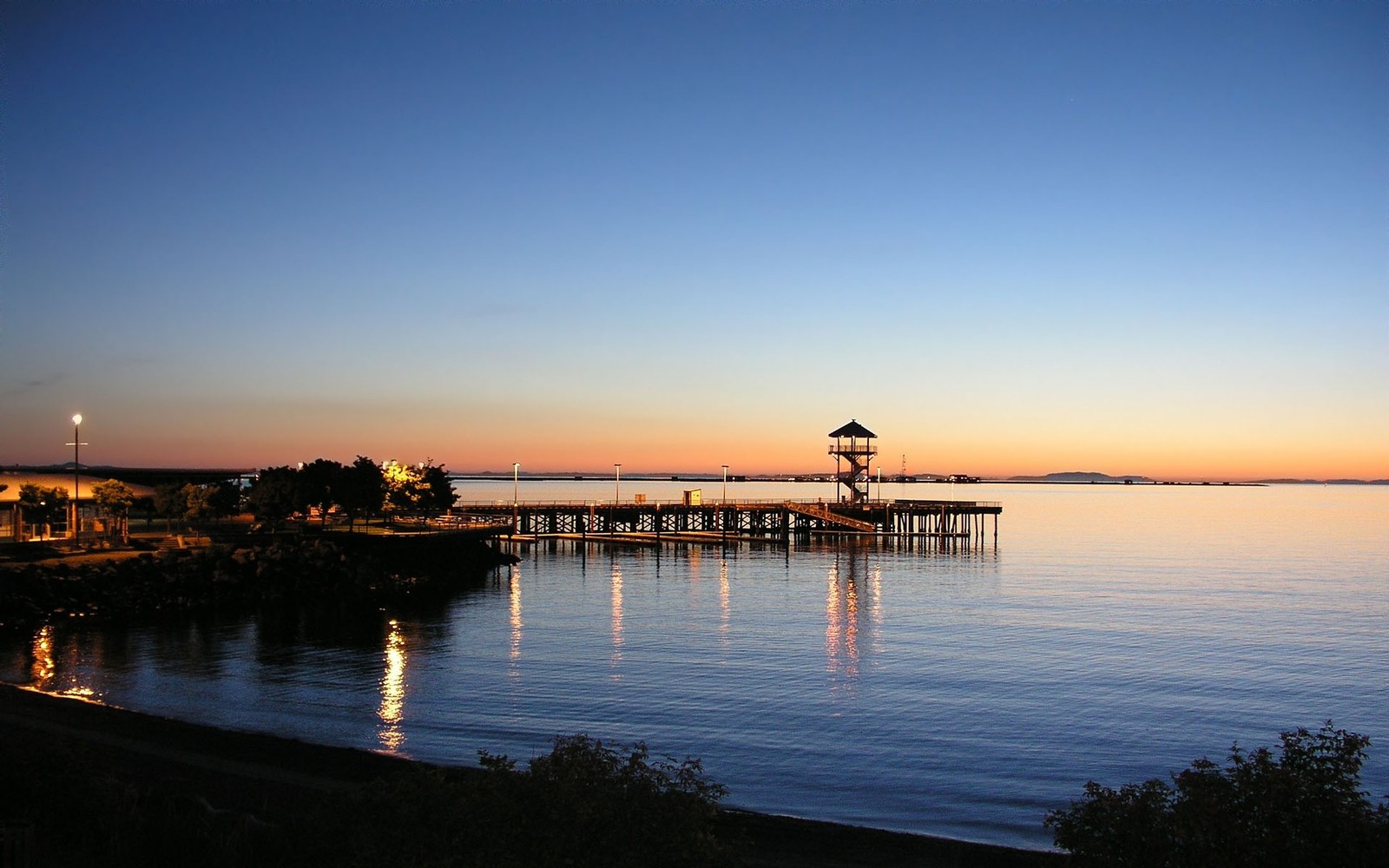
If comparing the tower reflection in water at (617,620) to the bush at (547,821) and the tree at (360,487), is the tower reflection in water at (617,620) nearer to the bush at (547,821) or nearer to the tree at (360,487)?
the tree at (360,487)

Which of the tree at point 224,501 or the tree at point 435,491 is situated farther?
the tree at point 435,491

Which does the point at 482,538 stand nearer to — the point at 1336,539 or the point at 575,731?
the point at 575,731

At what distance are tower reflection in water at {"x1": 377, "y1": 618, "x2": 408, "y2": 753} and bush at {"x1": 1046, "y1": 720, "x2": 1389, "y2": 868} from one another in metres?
19.3

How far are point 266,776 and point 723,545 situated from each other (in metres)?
76.1

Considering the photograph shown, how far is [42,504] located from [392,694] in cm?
3838

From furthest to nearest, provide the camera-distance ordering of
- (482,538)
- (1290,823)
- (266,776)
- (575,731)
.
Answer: (482,538), (575,731), (266,776), (1290,823)

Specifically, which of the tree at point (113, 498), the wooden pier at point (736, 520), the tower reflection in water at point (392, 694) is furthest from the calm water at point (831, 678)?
the wooden pier at point (736, 520)

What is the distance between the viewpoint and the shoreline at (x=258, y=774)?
15.2 metres

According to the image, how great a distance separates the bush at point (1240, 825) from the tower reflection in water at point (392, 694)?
19289 millimetres

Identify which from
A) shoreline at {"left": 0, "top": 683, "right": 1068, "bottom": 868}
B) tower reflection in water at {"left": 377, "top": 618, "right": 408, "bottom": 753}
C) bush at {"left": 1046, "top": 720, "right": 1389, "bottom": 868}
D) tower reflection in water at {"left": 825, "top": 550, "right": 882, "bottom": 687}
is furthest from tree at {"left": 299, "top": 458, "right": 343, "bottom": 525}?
bush at {"left": 1046, "top": 720, "right": 1389, "bottom": 868}

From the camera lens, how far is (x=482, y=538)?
80125 mm

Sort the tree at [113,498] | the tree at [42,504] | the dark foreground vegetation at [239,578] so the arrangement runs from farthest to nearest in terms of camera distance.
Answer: the tree at [113,498], the tree at [42,504], the dark foreground vegetation at [239,578]

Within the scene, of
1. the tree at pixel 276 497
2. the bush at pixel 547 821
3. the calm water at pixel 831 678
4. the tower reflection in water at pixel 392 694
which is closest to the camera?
the bush at pixel 547 821

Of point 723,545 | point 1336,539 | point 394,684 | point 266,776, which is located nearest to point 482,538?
Result: point 723,545
